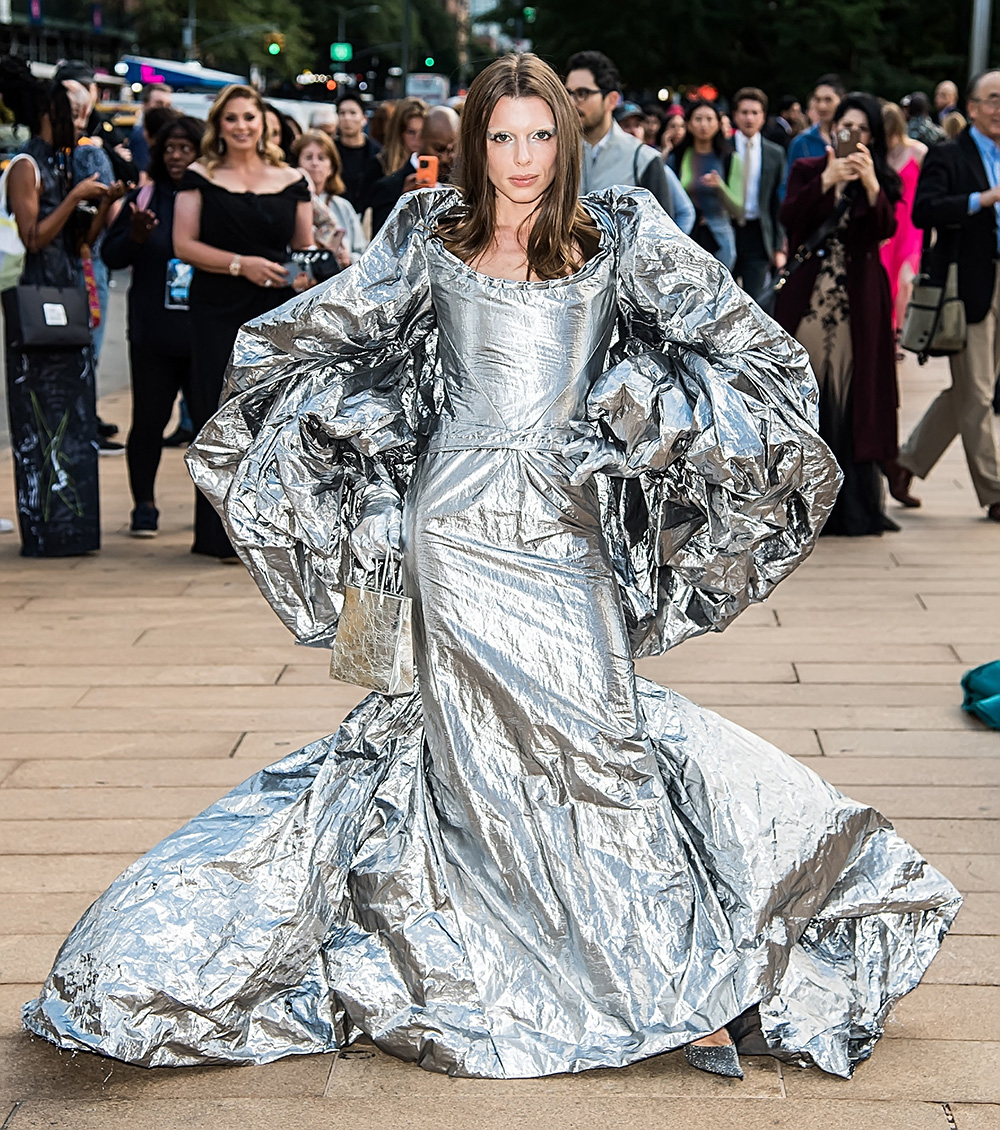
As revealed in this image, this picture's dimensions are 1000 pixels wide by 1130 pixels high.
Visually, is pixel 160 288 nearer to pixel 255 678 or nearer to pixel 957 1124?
pixel 255 678

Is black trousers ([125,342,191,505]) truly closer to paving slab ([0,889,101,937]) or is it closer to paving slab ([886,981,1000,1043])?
paving slab ([0,889,101,937])

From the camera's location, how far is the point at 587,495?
301 centimetres

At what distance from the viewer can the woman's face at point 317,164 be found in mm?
9062

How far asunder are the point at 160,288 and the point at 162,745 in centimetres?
333

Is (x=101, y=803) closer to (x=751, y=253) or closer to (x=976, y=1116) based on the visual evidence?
(x=976, y=1116)

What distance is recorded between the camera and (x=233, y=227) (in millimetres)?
6738

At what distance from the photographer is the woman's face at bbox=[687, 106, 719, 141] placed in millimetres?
10750

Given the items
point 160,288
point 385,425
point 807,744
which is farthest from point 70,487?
point 385,425

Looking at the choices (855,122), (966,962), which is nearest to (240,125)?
(855,122)

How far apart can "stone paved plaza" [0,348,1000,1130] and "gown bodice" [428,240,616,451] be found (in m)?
1.09

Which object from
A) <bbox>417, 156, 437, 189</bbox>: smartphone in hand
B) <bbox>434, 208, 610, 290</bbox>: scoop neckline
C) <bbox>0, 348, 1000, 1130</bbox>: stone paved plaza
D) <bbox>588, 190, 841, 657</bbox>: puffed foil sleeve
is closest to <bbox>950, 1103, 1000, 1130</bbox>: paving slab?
<bbox>0, 348, 1000, 1130</bbox>: stone paved plaza

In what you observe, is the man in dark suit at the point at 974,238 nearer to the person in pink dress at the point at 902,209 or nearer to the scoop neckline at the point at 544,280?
the person in pink dress at the point at 902,209

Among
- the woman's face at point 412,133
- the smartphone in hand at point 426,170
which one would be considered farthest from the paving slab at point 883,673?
the woman's face at point 412,133

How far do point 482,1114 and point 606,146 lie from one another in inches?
204
